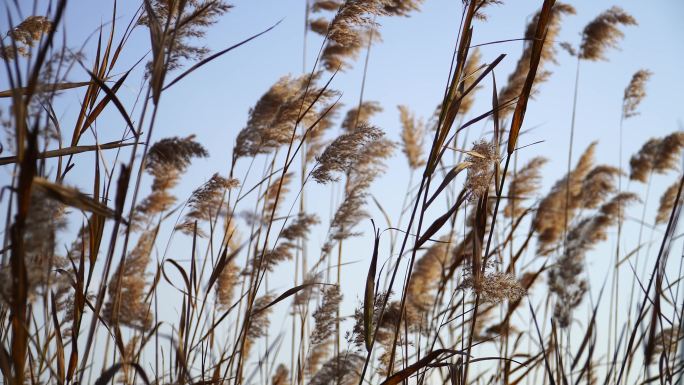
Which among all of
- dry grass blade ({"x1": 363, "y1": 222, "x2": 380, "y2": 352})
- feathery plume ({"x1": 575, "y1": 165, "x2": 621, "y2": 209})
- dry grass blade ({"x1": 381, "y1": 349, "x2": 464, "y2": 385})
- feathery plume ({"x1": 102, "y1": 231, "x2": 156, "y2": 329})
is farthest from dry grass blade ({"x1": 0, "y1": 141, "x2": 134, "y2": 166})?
feathery plume ({"x1": 575, "y1": 165, "x2": 621, "y2": 209})

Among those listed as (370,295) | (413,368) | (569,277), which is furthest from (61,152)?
(569,277)

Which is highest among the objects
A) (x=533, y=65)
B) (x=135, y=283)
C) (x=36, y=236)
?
(x=135, y=283)

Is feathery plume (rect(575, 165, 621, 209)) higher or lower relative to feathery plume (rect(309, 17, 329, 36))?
lower

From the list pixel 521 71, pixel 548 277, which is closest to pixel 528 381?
pixel 548 277

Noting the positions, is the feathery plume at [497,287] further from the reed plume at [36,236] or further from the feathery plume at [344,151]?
the reed plume at [36,236]

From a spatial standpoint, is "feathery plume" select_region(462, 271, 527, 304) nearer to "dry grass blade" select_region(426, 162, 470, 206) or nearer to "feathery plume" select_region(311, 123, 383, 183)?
"dry grass blade" select_region(426, 162, 470, 206)

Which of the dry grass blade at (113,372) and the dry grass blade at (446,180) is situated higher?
the dry grass blade at (446,180)

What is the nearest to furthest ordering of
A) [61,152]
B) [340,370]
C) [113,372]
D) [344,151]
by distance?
[113,372] < [61,152] < [344,151] < [340,370]

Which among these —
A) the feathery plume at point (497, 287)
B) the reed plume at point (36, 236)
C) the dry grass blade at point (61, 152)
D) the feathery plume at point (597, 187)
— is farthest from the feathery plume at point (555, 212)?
the reed plume at point (36, 236)

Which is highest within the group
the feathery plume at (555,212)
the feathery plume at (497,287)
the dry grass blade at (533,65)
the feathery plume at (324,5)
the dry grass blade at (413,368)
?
the feathery plume at (324,5)

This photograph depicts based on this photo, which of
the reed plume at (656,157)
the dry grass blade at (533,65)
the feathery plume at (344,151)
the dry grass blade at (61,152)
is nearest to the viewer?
the dry grass blade at (61,152)

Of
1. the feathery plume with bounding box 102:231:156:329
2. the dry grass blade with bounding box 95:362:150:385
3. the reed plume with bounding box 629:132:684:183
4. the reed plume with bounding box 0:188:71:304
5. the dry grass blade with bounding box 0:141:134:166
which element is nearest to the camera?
the reed plume with bounding box 0:188:71:304

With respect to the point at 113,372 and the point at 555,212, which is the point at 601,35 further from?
the point at 113,372

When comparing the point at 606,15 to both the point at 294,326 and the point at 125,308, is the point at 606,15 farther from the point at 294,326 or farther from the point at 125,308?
the point at 125,308
